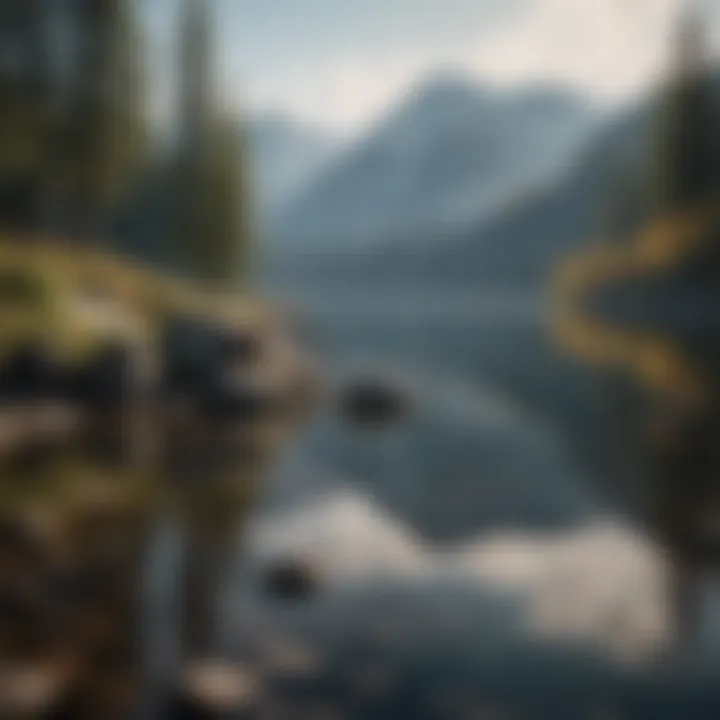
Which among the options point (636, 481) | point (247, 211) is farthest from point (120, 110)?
point (636, 481)

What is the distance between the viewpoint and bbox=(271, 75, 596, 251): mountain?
1461cm

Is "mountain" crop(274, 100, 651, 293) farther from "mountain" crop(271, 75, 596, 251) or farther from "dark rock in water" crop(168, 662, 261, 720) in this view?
"dark rock in water" crop(168, 662, 261, 720)

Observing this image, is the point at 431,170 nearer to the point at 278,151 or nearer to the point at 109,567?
the point at 278,151

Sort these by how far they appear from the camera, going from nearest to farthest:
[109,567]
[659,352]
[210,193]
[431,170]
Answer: [109,567], [210,193], [659,352], [431,170]

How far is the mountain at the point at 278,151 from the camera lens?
1189 centimetres

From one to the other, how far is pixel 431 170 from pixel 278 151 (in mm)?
17577

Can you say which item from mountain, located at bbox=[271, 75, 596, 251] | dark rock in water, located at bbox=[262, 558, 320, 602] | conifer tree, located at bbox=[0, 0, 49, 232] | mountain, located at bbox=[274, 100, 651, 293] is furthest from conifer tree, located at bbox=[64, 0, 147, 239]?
dark rock in water, located at bbox=[262, 558, 320, 602]

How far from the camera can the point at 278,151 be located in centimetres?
1459

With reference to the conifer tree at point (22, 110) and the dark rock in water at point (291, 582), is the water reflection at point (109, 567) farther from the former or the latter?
the conifer tree at point (22, 110)

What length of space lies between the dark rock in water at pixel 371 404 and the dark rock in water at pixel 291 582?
705cm

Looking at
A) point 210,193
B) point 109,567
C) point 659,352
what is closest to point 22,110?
point 210,193

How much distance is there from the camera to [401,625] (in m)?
5.95

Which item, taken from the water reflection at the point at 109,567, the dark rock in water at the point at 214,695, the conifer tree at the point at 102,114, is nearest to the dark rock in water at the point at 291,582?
the water reflection at the point at 109,567

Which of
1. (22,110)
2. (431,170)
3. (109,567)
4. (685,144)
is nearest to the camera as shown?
(109,567)
